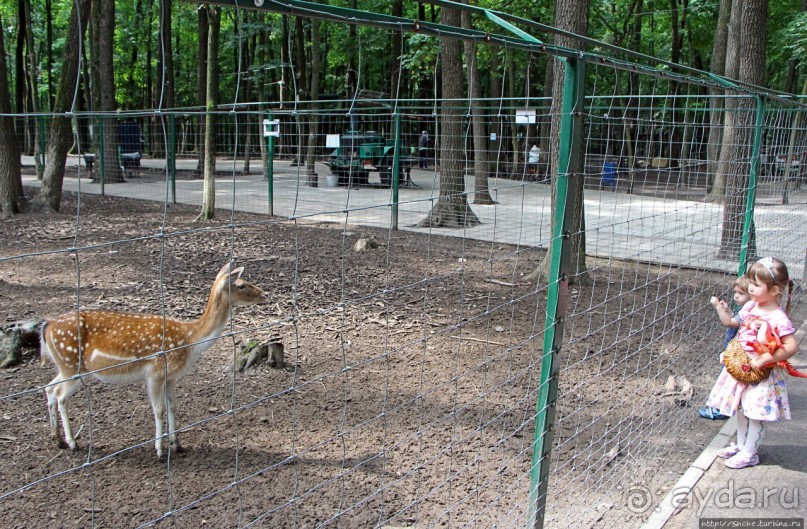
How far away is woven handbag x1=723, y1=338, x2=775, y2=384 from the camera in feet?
12.4

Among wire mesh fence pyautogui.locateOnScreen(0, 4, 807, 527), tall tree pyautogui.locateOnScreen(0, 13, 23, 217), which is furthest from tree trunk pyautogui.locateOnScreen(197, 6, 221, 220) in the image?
tall tree pyautogui.locateOnScreen(0, 13, 23, 217)

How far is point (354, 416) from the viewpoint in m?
4.34

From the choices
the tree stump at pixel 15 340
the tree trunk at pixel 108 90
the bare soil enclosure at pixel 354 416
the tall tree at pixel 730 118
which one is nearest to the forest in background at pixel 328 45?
the tree trunk at pixel 108 90

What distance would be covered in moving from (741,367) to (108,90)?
16.5 m

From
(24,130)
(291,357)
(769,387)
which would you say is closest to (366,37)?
(24,130)

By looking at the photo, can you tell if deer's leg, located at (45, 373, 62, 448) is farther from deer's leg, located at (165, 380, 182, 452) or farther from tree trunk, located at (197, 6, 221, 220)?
tree trunk, located at (197, 6, 221, 220)

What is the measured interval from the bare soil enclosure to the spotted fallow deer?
8.5 inches

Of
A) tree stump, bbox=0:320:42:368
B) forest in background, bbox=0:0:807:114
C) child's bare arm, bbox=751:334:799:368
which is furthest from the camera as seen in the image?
forest in background, bbox=0:0:807:114

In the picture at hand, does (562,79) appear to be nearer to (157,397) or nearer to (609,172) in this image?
(609,172)

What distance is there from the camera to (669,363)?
17.4 ft

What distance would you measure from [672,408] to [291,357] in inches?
106

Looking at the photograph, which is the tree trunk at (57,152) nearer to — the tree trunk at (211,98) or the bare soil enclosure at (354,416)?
the tree trunk at (211,98)

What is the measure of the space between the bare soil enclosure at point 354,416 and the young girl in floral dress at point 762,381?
0.36 m

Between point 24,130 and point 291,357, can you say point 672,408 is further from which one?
point 24,130
